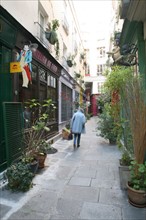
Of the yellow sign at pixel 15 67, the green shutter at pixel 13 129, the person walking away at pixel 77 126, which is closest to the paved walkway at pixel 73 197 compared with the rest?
the green shutter at pixel 13 129

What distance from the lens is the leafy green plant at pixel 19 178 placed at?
3.94 meters

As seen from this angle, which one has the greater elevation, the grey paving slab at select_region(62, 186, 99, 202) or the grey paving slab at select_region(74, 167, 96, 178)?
the grey paving slab at select_region(62, 186, 99, 202)

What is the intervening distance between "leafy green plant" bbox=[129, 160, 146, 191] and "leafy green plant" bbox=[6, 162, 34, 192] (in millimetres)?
2153

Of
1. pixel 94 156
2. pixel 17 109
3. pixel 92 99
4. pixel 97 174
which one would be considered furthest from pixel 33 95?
pixel 92 99

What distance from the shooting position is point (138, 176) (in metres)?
3.47

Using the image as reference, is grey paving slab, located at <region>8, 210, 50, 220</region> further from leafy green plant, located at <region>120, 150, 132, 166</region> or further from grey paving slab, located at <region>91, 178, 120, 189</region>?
leafy green plant, located at <region>120, 150, 132, 166</region>

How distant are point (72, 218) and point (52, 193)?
969 millimetres

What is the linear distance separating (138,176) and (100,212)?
946mm

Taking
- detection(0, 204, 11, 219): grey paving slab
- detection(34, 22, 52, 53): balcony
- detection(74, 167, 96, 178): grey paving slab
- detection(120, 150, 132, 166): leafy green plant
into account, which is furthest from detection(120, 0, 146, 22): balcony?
detection(0, 204, 11, 219): grey paving slab

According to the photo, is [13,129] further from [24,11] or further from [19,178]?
[24,11]

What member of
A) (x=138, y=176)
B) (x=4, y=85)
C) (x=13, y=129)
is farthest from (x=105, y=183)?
(x=4, y=85)

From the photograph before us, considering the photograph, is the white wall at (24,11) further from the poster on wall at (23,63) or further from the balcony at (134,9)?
the balcony at (134,9)

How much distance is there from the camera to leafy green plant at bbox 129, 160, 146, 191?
3.30 metres

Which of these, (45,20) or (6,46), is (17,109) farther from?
(45,20)
